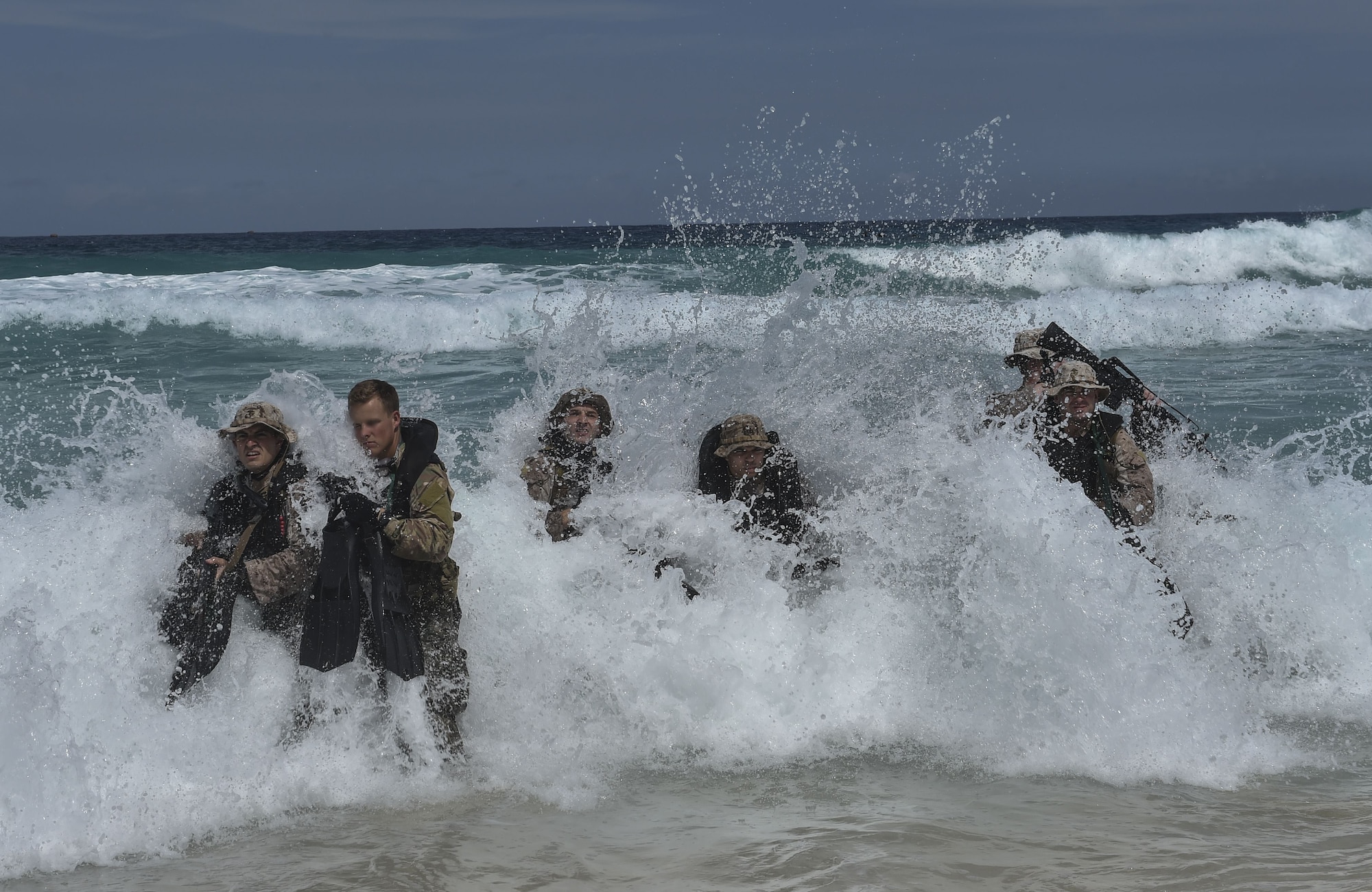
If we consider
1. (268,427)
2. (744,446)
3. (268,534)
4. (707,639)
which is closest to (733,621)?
(707,639)

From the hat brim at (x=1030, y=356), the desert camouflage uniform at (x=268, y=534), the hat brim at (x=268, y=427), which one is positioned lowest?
the desert camouflage uniform at (x=268, y=534)

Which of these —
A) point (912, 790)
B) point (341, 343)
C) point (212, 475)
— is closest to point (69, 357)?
point (341, 343)

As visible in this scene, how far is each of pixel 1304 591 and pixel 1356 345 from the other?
13.8 m

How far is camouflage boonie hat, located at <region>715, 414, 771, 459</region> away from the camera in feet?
20.0

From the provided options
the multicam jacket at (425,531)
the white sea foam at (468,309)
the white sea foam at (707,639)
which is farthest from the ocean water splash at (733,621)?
the white sea foam at (468,309)

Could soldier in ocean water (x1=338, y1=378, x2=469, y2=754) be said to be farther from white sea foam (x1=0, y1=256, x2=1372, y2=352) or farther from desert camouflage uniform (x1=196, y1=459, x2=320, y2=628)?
white sea foam (x1=0, y1=256, x2=1372, y2=352)

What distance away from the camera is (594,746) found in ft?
17.4

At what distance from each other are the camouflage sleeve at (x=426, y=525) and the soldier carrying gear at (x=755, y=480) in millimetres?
1786

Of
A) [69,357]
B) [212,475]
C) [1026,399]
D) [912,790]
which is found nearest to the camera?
[912,790]

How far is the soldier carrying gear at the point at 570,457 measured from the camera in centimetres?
648

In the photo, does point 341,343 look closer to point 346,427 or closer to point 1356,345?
point 346,427

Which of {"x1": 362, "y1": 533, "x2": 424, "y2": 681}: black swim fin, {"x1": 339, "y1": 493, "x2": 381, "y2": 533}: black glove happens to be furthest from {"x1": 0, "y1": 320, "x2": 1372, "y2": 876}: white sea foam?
{"x1": 339, "y1": 493, "x2": 381, "y2": 533}: black glove

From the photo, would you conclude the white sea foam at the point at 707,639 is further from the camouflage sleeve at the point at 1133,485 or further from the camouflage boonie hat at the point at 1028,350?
the camouflage boonie hat at the point at 1028,350

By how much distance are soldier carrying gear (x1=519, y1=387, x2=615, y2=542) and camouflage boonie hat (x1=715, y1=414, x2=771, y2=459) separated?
74cm
